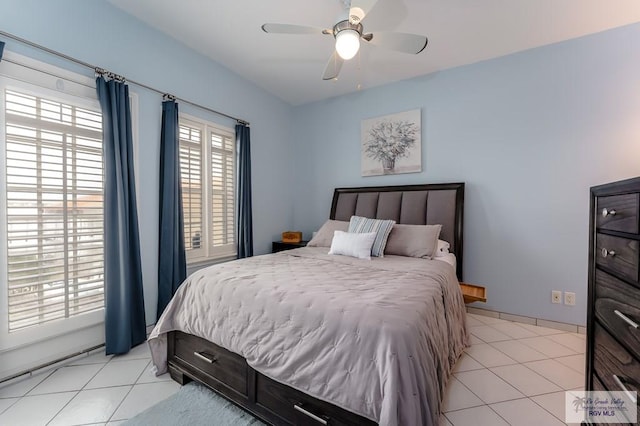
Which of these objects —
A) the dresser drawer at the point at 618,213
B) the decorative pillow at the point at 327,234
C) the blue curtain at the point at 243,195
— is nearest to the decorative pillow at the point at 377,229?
the decorative pillow at the point at 327,234

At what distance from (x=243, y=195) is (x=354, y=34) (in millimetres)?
2164

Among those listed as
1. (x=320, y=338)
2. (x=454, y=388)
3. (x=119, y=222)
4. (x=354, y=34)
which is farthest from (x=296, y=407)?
(x=354, y=34)

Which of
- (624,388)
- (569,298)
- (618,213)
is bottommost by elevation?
(569,298)

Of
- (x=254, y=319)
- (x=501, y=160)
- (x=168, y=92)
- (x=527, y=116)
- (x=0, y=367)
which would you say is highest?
(x=168, y=92)

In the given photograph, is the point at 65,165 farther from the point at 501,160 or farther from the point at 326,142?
the point at 501,160

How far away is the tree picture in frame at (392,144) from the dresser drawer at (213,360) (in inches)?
106

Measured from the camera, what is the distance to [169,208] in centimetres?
260

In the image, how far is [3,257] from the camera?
176 centimetres

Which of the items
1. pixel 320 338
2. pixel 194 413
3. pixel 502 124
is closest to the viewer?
pixel 320 338

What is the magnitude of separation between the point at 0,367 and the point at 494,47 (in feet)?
15.2

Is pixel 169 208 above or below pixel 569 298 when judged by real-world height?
above

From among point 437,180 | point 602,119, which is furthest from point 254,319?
point 602,119

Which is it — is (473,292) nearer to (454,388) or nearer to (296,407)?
(454,388)

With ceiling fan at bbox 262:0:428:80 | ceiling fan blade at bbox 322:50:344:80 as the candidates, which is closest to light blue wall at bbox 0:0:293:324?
ceiling fan at bbox 262:0:428:80
